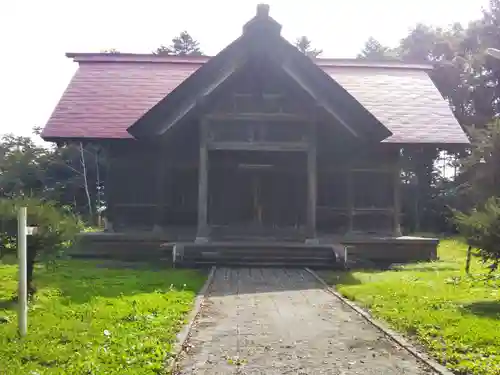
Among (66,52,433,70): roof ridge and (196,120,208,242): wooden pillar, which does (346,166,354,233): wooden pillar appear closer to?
(196,120,208,242): wooden pillar

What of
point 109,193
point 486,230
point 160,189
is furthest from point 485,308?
point 109,193

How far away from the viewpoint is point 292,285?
13172 millimetres

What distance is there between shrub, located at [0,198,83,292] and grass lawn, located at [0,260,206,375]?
2.55 ft

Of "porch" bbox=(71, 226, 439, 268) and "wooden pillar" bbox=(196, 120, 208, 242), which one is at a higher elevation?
"wooden pillar" bbox=(196, 120, 208, 242)

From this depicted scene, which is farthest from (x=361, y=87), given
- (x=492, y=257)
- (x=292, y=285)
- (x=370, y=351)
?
(x=370, y=351)

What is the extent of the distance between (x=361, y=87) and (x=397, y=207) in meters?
5.34

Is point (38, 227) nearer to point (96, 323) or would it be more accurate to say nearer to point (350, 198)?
point (96, 323)

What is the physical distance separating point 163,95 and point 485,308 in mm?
15368

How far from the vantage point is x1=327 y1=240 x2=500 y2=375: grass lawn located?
279 inches

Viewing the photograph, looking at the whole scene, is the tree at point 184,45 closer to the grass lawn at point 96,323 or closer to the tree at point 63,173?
the tree at point 63,173

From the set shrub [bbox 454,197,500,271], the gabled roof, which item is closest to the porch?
the gabled roof

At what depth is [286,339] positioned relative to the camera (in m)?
7.85

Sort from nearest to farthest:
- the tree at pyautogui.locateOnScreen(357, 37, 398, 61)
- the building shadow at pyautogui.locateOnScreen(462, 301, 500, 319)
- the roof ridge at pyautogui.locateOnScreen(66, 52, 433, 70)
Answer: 1. the building shadow at pyautogui.locateOnScreen(462, 301, 500, 319)
2. the roof ridge at pyautogui.locateOnScreen(66, 52, 433, 70)
3. the tree at pyautogui.locateOnScreen(357, 37, 398, 61)

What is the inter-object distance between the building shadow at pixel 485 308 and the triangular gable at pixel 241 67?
27.3ft
